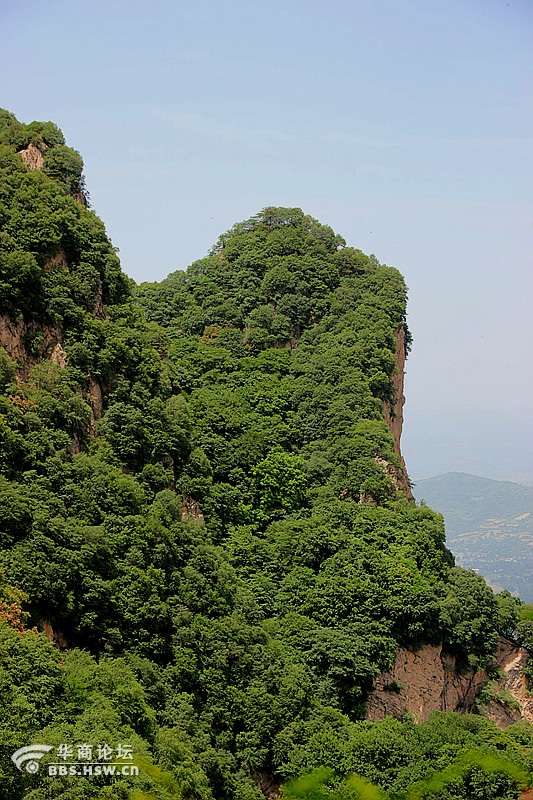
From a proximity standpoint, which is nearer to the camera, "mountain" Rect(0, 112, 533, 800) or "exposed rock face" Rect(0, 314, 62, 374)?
"mountain" Rect(0, 112, 533, 800)

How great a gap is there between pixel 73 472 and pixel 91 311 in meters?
7.72

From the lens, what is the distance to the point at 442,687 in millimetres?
36250

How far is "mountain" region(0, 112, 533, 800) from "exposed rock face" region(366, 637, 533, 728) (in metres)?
0.10

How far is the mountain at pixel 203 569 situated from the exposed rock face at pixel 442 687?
0.32 ft

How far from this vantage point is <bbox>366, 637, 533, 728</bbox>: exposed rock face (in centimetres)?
3494

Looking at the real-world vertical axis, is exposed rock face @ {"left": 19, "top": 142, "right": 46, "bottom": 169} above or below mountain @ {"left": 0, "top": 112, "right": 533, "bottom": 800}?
above

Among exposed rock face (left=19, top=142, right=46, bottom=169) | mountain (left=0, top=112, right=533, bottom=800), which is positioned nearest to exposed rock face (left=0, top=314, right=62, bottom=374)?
mountain (left=0, top=112, right=533, bottom=800)

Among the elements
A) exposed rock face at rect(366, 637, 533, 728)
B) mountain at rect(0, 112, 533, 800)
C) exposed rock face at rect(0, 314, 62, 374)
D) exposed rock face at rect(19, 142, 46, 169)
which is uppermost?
exposed rock face at rect(19, 142, 46, 169)

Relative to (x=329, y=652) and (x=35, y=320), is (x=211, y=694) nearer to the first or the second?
(x=329, y=652)

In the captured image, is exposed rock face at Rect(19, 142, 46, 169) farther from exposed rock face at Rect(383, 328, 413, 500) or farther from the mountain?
exposed rock face at Rect(383, 328, 413, 500)

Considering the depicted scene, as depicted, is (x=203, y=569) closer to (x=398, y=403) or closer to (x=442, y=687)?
(x=442, y=687)

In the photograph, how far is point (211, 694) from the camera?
98.3 ft

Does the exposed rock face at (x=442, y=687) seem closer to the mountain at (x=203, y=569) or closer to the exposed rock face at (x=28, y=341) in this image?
the mountain at (x=203, y=569)

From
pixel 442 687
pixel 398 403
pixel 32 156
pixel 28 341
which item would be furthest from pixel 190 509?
pixel 398 403
